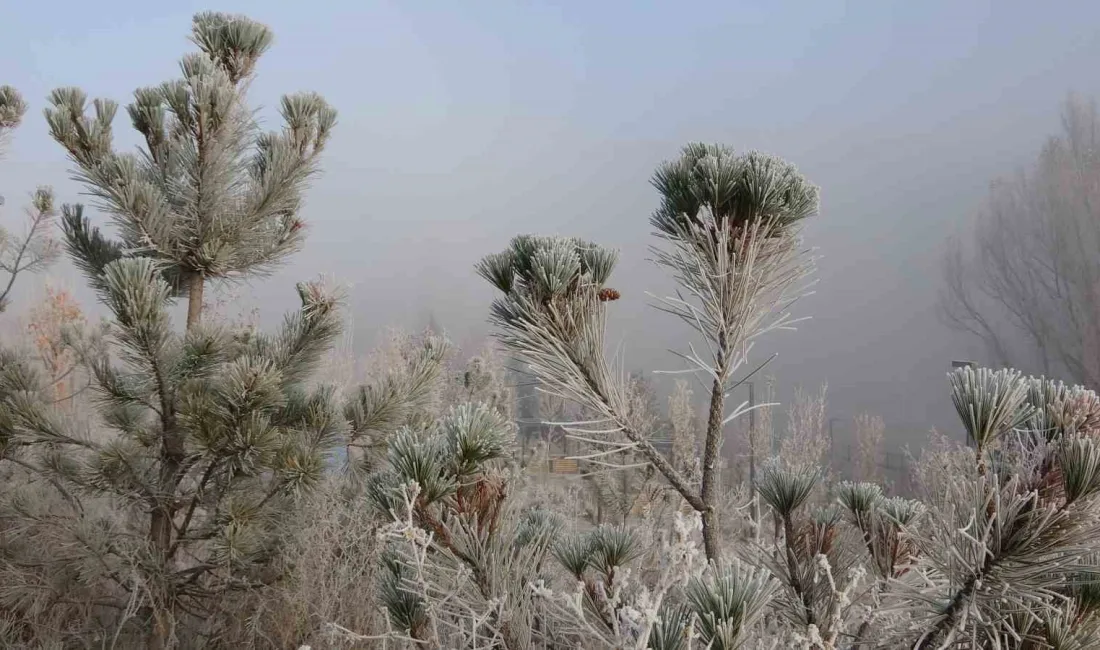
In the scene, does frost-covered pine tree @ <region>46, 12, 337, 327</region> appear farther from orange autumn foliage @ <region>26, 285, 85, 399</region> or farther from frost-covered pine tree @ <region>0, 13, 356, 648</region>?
orange autumn foliage @ <region>26, 285, 85, 399</region>

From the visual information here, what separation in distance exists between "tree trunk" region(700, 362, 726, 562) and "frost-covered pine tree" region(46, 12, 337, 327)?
2.08 metres

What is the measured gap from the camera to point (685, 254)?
96cm

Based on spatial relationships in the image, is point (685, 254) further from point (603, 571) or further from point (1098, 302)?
point (1098, 302)

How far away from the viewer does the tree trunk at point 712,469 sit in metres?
0.92

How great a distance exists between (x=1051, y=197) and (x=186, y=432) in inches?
352

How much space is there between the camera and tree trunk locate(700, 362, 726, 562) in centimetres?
92

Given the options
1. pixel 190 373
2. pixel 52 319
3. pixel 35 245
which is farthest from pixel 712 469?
pixel 52 319

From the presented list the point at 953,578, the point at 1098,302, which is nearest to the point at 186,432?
the point at 953,578

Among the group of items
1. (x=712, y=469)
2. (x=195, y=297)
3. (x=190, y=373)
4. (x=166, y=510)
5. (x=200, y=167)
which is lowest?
(x=166, y=510)

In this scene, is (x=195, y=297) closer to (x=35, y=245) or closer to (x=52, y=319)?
(x=35, y=245)

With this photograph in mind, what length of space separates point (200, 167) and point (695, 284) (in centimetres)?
211

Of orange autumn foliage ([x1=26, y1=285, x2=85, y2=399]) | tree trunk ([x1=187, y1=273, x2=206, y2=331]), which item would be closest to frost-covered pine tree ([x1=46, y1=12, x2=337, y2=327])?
tree trunk ([x1=187, y1=273, x2=206, y2=331])

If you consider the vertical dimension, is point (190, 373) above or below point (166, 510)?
above

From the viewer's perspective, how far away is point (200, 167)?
239 cm
